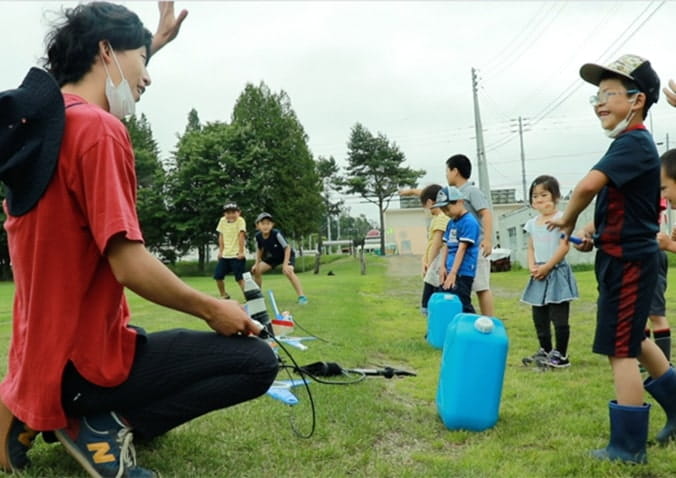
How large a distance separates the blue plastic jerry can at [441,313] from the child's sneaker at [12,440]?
13.6 feet

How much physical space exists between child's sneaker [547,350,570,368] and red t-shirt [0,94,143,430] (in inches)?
150

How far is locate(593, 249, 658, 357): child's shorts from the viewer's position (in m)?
2.84

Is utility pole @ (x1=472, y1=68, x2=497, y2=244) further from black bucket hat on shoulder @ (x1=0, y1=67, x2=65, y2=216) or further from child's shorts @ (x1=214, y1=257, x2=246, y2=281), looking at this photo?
black bucket hat on shoulder @ (x1=0, y1=67, x2=65, y2=216)

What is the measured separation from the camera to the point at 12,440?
7.72ft

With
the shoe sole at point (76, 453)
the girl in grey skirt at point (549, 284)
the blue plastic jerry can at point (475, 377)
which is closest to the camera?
the shoe sole at point (76, 453)

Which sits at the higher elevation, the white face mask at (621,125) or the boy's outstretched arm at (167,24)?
the boy's outstretched arm at (167,24)

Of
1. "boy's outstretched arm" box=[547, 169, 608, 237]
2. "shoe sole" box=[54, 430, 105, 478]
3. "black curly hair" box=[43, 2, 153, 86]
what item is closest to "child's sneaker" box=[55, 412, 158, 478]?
"shoe sole" box=[54, 430, 105, 478]

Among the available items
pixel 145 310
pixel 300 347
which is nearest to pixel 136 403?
pixel 300 347

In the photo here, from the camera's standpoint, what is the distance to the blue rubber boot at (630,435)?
2723 mm

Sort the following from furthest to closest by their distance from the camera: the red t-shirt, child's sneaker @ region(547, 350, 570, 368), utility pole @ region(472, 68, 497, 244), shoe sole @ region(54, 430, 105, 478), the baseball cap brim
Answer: utility pole @ region(472, 68, 497, 244) < child's sneaker @ region(547, 350, 570, 368) < the baseball cap brim < shoe sole @ region(54, 430, 105, 478) < the red t-shirt

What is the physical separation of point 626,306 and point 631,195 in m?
0.54

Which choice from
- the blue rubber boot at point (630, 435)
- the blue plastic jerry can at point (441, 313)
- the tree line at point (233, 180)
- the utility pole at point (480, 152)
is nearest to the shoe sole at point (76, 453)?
the blue rubber boot at point (630, 435)

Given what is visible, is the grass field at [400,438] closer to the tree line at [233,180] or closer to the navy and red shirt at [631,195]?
the navy and red shirt at [631,195]

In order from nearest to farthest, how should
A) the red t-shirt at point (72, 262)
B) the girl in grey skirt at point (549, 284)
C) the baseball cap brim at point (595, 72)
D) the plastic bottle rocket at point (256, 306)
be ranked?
the red t-shirt at point (72, 262) < the baseball cap brim at point (595, 72) < the plastic bottle rocket at point (256, 306) < the girl in grey skirt at point (549, 284)
